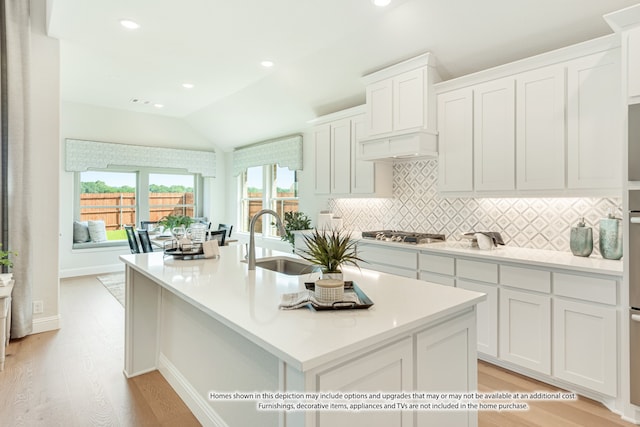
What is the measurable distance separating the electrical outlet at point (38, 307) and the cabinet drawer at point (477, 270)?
4.15 meters

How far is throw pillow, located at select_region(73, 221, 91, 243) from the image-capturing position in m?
6.26

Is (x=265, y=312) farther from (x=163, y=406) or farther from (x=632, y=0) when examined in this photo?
(x=632, y=0)

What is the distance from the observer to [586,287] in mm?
2361

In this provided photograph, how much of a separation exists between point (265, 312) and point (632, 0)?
3055 millimetres

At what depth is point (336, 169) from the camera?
185 inches

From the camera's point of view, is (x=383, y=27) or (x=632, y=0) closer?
(x=632, y=0)

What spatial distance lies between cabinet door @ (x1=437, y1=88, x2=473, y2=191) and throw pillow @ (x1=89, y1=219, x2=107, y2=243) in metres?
6.02

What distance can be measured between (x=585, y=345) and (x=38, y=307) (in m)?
4.85

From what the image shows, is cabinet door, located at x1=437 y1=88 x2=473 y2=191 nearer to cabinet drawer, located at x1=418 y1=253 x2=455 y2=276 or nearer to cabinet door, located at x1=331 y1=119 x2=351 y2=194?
cabinet drawer, located at x1=418 y1=253 x2=455 y2=276

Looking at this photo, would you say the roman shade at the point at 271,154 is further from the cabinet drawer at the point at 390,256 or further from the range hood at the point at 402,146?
the cabinet drawer at the point at 390,256

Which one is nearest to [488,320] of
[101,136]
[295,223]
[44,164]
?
[295,223]

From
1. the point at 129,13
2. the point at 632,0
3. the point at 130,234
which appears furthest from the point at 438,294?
the point at 130,234

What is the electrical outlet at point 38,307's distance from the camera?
11.9 feet

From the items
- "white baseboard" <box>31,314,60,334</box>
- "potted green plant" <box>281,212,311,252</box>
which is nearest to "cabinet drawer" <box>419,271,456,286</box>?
"potted green plant" <box>281,212,311,252</box>
